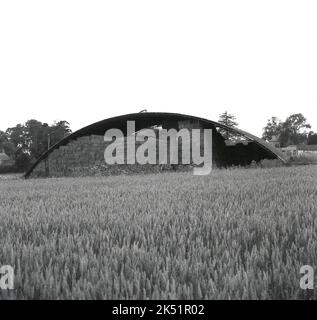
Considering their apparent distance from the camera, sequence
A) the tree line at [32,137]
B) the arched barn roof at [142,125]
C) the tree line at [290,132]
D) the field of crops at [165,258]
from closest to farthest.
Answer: the field of crops at [165,258] → the arched barn roof at [142,125] → the tree line at [32,137] → the tree line at [290,132]

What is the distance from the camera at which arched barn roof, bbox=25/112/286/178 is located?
64.1 feet

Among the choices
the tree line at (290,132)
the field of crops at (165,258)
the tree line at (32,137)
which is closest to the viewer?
the field of crops at (165,258)

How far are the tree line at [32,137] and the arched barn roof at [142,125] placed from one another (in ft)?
79.2

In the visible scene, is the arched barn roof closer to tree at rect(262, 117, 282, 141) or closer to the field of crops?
the field of crops

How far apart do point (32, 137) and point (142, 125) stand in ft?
183

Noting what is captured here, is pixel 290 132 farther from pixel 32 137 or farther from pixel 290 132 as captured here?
pixel 32 137

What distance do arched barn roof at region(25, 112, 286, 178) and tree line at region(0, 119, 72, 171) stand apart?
79.2 ft

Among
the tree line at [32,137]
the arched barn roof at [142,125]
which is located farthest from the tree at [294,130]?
the arched barn roof at [142,125]

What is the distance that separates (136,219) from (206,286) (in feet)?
7.10

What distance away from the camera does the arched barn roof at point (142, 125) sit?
769 inches

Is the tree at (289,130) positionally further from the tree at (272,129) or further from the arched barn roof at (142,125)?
the arched barn roof at (142,125)

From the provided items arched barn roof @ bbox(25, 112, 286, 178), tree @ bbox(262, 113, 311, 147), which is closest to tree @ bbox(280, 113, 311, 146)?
tree @ bbox(262, 113, 311, 147)
